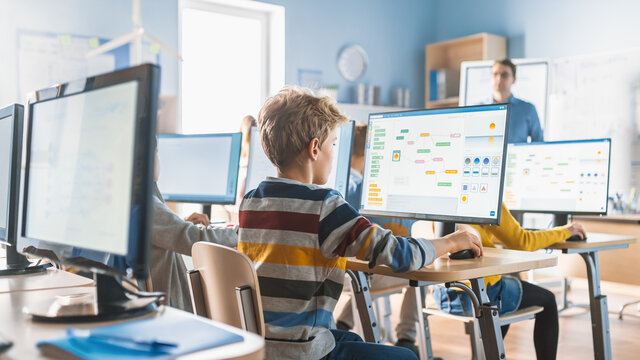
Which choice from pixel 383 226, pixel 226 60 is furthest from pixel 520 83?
pixel 383 226

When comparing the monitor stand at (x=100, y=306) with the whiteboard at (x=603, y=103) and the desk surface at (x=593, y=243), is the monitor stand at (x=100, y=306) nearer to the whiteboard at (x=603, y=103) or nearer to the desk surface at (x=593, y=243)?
the desk surface at (x=593, y=243)

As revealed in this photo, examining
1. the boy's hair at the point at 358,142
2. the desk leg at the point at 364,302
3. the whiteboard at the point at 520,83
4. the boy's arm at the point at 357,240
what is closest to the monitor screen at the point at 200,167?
the boy's hair at the point at 358,142

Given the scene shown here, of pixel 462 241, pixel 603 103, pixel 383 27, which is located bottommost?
pixel 462 241

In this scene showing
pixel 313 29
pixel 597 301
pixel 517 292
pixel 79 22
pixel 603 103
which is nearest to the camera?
pixel 517 292

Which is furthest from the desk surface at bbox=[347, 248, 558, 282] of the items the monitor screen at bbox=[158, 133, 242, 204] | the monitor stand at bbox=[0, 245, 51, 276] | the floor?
the floor

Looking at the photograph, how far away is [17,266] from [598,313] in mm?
2001

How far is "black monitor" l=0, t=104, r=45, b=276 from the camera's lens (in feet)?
4.91

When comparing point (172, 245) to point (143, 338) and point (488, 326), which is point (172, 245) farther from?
point (143, 338)

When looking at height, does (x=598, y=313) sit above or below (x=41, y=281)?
below

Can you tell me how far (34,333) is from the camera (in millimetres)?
979

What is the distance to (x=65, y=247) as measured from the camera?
1103 mm

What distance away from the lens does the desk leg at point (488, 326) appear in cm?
173

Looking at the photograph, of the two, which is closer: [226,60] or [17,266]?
[17,266]

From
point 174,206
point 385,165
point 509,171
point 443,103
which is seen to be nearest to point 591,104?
point 443,103
